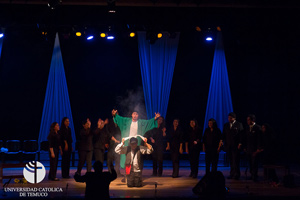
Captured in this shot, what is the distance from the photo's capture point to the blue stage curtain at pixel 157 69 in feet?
38.7

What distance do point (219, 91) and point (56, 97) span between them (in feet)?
17.3

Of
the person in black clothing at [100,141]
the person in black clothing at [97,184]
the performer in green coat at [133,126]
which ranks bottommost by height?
the person in black clothing at [97,184]

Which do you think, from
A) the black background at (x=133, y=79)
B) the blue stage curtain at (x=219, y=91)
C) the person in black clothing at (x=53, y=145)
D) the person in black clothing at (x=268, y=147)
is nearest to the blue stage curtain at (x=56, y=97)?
the black background at (x=133, y=79)

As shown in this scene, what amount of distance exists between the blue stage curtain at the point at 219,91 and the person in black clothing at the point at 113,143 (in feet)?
12.1

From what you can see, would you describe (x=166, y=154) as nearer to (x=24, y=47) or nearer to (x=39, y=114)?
(x=39, y=114)

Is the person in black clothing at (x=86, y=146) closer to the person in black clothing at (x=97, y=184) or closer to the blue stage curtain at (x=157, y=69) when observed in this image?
the blue stage curtain at (x=157, y=69)

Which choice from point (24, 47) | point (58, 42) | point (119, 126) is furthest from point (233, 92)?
point (24, 47)

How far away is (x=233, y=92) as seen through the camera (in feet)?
40.2

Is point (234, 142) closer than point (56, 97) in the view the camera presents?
Yes

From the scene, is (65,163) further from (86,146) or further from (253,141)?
(253,141)

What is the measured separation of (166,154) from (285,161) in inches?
155

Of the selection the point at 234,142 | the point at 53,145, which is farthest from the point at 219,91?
the point at 53,145

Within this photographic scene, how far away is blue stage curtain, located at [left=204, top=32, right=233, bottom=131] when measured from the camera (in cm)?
1188

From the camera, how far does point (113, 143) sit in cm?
905
